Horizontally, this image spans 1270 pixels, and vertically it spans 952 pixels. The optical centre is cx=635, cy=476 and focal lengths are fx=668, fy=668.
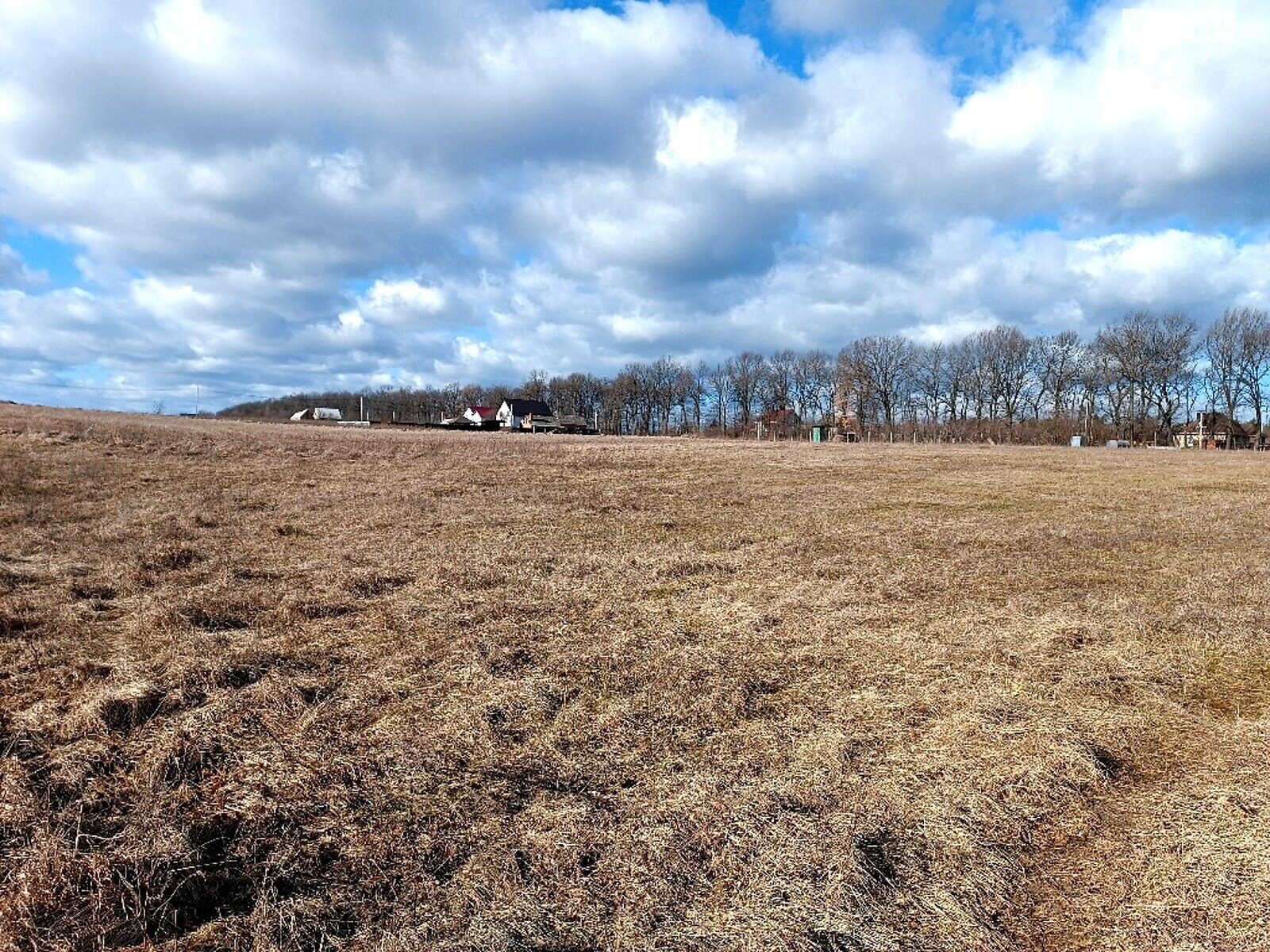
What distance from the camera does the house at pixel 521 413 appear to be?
97812 mm

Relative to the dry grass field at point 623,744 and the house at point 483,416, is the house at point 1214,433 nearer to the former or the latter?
the dry grass field at point 623,744

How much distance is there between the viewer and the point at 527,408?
104m

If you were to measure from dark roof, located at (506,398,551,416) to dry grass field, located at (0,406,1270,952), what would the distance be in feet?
307

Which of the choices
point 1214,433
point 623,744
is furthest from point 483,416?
point 623,744

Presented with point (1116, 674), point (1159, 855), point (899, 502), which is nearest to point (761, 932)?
point (1159, 855)

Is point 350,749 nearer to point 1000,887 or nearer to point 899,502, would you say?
point 1000,887

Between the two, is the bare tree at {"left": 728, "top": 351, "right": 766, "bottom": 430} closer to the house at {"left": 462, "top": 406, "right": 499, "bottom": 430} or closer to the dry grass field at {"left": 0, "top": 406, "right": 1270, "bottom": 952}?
the house at {"left": 462, "top": 406, "right": 499, "bottom": 430}

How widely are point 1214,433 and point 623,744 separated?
108 meters

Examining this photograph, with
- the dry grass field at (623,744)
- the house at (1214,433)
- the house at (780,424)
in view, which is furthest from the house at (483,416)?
the dry grass field at (623,744)

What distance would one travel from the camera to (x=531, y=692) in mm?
4816

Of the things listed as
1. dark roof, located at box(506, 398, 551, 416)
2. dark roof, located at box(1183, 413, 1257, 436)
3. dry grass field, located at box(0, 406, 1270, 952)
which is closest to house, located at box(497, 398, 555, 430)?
dark roof, located at box(506, 398, 551, 416)

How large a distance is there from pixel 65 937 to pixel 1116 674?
657 cm

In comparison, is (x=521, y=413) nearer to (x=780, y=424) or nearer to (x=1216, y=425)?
(x=780, y=424)

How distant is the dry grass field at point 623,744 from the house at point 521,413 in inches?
3498
